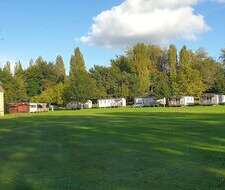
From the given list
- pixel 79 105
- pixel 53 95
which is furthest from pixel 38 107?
pixel 53 95

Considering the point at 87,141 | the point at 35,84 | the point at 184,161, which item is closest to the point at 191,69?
the point at 35,84

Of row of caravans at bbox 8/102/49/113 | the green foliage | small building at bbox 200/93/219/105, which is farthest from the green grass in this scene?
the green foliage

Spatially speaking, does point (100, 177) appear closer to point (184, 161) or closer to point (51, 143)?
point (184, 161)

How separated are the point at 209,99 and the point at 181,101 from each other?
6.16 m

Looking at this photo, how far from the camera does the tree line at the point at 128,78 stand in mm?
119625

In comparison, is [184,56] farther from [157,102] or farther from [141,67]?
[157,102]

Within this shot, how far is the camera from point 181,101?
11975 cm

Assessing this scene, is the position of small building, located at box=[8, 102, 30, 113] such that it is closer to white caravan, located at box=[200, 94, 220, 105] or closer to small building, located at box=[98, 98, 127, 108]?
small building, located at box=[98, 98, 127, 108]

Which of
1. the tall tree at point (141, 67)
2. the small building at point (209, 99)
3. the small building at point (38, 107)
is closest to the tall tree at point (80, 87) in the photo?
the small building at point (38, 107)

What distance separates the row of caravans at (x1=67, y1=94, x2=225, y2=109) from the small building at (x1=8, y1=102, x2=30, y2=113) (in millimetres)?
17110

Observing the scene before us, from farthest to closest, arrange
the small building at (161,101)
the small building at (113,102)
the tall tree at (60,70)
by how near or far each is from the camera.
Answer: the tall tree at (60,70) < the small building at (113,102) < the small building at (161,101)

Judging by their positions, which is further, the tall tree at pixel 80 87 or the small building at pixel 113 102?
the small building at pixel 113 102

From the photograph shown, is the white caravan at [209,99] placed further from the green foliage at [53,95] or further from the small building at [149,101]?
the green foliage at [53,95]

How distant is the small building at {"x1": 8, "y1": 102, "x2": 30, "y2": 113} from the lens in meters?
107
